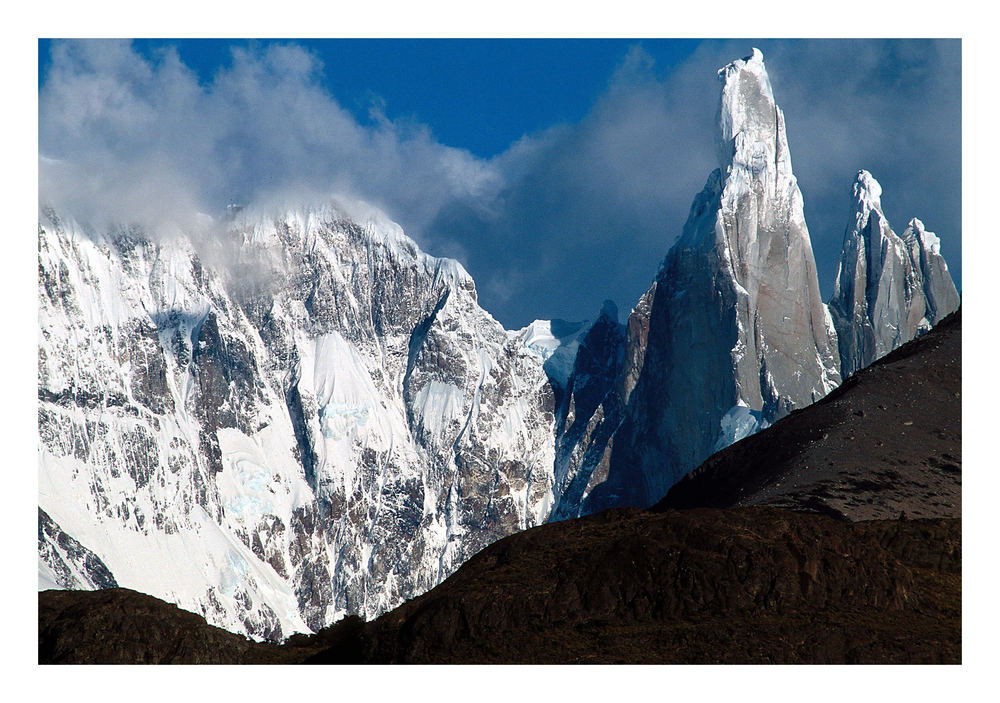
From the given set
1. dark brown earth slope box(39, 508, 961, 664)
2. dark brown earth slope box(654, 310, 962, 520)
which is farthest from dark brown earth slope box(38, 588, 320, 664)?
dark brown earth slope box(654, 310, 962, 520)

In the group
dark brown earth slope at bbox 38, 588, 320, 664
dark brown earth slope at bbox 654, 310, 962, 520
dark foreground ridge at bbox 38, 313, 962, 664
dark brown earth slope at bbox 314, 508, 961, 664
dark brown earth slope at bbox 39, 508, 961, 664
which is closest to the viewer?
dark brown earth slope at bbox 314, 508, 961, 664

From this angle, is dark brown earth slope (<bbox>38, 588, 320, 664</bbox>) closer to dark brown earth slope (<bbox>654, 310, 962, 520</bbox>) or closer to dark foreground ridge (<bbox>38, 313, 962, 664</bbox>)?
dark foreground ridge (<bbox>38, 313, 962, 664</bbox>)

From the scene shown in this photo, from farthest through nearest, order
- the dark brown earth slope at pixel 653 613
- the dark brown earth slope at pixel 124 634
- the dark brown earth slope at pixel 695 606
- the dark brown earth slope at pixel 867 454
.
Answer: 1. the dark brown earth slope at pixel 867 454
2. the dark brown earth slope at pixel 124 634
3. the dark brown earth slope at pixel 653 613
4. the dark brown earth slope at pixel 695 606

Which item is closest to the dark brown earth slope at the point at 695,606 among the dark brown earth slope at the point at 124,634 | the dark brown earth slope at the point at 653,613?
the dark brown earth slope at the point at 653,613

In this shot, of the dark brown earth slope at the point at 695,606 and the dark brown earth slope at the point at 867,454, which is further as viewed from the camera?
the dark brown earth slope at the point at 867,454

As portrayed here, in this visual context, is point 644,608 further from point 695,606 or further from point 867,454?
point 867,454

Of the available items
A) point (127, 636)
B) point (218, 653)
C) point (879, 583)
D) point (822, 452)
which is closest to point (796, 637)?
point (879, 583)

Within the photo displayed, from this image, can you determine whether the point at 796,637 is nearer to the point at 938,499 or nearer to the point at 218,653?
the point at 218,653

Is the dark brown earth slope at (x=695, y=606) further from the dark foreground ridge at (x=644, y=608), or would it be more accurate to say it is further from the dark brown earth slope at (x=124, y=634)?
the dark brown earth slope at (x=124, y=634)

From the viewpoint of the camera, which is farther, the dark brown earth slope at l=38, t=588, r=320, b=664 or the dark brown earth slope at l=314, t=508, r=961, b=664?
the dark brown earth slope at l=38, t=588, r=320, b=664
